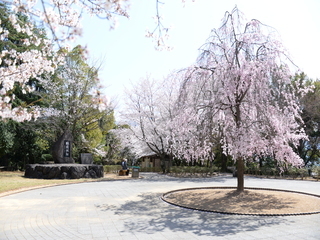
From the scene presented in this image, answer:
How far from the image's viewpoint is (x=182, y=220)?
7.01 metres

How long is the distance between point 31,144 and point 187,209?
2330 centimetres

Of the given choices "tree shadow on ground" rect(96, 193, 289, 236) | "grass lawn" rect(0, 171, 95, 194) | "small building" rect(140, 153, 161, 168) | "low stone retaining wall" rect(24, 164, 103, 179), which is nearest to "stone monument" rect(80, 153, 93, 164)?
"low stone retaining wall" rect(24, 164, 103, 179)

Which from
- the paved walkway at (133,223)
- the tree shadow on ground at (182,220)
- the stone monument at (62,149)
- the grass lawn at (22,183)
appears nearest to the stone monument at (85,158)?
the stone monument at (62,149)

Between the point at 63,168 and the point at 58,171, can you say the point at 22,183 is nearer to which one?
the point at 58,171

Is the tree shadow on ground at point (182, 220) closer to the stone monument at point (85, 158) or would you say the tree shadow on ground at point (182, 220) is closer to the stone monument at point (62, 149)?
the stone monument at point (62, 149)

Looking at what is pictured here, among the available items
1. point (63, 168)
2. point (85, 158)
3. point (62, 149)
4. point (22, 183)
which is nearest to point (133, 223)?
point (22, 183)

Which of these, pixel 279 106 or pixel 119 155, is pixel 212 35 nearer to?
pixel 279 106

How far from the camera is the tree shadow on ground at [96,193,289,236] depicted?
6.12 meters

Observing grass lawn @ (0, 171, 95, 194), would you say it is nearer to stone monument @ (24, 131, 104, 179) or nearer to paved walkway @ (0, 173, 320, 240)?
stone monument @ (24, 131, 104, 179)

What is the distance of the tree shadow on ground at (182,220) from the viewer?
6.12 metres

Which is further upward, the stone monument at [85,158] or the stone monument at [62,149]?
the stone monument at [62,149]

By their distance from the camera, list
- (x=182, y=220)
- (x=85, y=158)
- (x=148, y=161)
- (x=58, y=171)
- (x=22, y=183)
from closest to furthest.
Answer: (x=182, y=220)
(x=22, y=183)
(x=58, y=171)
(x=85, y=158)
(x=148, y=161)

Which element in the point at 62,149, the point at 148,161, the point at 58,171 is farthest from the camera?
the point at 148,161

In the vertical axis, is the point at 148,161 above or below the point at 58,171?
above
